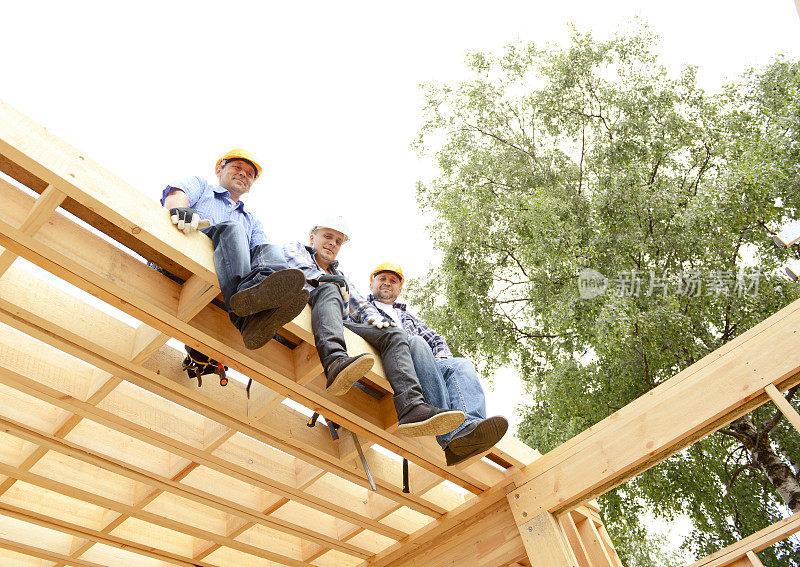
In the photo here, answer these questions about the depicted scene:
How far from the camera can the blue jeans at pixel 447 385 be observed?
9.86 ft

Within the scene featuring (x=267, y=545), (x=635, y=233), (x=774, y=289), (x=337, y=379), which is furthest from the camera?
(x=635, y=233)

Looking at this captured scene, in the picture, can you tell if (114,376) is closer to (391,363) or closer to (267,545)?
(391,363)

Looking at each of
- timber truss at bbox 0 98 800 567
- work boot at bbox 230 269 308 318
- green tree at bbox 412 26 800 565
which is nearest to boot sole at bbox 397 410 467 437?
timber truss at bbox 0 98 800 567

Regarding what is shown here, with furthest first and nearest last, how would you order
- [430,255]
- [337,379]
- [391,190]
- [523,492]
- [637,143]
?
[391,190], [430,255], [637,143], [523,492], [337,379]

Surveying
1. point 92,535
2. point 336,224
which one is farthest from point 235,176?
point 92,535

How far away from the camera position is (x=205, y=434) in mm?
3238

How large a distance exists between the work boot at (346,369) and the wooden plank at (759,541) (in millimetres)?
1861

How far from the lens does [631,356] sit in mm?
Result: 8344

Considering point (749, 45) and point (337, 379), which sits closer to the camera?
point (337, 379)

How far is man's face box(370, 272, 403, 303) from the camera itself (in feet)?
13.3

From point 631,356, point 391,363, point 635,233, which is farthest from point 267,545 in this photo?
point 635,233

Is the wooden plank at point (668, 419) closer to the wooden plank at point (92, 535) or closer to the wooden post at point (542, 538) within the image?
the wooden post at point (542, 538)

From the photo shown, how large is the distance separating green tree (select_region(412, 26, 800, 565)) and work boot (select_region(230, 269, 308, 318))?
573 cm

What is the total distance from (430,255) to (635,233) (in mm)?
3479
